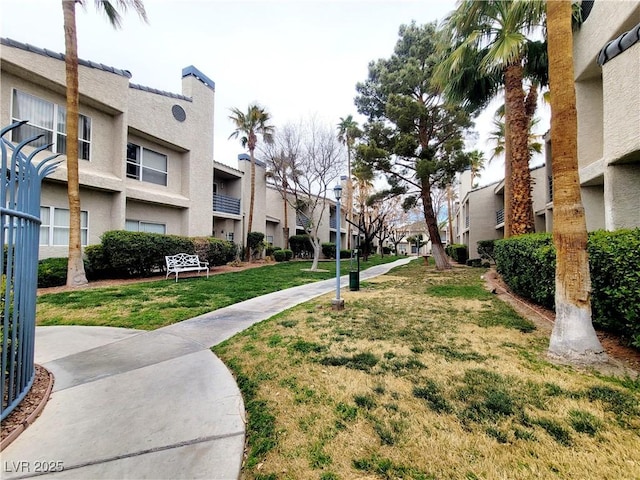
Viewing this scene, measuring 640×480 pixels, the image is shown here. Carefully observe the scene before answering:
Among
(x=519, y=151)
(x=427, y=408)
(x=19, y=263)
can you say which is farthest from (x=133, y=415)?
(x=519, y=151)

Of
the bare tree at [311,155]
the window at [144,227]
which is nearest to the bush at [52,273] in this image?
the window at [144,227]

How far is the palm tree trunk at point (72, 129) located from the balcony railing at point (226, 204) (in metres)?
9.63

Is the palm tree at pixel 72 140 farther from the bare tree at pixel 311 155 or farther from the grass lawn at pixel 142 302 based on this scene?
the bare tree at pixel 311 155

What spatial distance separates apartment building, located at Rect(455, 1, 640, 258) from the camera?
19.8ft

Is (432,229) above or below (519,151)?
below

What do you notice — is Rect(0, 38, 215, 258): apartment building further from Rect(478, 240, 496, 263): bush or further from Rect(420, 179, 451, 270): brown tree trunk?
Rect(478, 240, 496, 263): bush

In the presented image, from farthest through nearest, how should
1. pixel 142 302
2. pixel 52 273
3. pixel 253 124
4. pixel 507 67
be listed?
pixel 253 124, pixel 507 67, pixel 52 273, pixel 142 302

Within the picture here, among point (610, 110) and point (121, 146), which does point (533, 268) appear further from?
point (121, 146)

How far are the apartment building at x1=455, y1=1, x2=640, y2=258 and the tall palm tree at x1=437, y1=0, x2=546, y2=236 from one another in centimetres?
147

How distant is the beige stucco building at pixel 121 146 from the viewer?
33.1 feet

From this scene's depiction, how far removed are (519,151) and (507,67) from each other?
3009mm

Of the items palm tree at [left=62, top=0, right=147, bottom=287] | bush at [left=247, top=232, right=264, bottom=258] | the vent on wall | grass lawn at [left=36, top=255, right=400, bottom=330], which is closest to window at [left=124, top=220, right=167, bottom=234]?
palm tree at [left=62, top=0, right=147, bottom=287]

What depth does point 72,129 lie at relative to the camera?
29.7 feet

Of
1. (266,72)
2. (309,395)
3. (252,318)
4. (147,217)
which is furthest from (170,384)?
(266,72)
